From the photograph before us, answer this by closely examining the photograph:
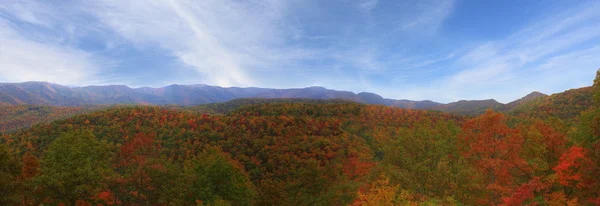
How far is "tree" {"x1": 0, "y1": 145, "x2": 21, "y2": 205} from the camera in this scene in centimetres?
2092

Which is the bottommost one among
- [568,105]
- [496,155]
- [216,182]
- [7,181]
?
[216,182]

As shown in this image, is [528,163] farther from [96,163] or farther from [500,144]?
[96,163]

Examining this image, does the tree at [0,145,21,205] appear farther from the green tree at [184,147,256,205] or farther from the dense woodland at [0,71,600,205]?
the green tree at [184,147,256,205]

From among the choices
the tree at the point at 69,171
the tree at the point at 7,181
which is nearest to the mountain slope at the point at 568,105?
the tree at the point at 69,171

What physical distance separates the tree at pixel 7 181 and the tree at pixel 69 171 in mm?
3482

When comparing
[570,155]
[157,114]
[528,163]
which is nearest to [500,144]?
[528,163]

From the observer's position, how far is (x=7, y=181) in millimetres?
20984

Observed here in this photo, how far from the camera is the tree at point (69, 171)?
2650cm

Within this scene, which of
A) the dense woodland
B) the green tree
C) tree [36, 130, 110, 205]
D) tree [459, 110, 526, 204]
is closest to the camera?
the dense woodland

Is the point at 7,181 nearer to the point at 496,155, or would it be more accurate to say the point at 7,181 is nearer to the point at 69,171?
the point at 69,171

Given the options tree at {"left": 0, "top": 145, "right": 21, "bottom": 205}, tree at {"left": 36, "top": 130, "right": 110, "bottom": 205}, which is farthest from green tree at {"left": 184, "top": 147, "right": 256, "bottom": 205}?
tree at {"left": 0, "top": 145, "right": 21, "bottom": 205}

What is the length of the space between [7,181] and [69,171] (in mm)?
6488

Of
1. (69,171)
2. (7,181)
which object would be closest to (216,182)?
(69,171)

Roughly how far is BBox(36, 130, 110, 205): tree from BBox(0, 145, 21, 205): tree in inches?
137
